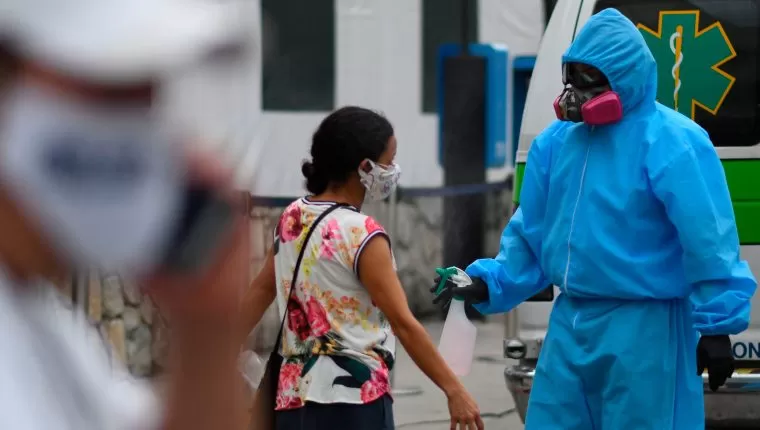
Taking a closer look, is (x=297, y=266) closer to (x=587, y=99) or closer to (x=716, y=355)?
(x=587, y=99)

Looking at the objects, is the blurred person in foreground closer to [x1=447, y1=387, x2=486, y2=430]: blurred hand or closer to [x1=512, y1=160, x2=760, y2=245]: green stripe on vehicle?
[x1=447, y1=387, x2=486, y2=430]: blurred hand

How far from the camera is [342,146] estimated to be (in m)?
3.84

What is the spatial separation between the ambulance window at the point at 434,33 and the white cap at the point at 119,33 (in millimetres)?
10615

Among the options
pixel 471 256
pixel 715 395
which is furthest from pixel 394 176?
pixel 471 256

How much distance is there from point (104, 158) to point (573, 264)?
313cm

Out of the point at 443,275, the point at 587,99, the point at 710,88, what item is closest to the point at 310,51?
the point at 710,88

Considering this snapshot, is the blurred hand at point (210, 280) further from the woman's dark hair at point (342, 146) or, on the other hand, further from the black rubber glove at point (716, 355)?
the black rubber glove at point (716, 355)

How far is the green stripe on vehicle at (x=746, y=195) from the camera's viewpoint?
520cm

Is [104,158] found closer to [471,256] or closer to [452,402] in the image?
[452,402]

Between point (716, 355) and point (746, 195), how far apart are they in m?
1.54

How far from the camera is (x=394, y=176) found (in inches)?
154

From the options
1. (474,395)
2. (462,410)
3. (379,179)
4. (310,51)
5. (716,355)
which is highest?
(310,51)

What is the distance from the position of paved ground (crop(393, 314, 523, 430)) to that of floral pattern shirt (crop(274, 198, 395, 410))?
2.84 metres

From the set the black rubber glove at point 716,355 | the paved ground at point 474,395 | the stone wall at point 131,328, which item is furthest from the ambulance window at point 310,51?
the stone wall at point 131,328
